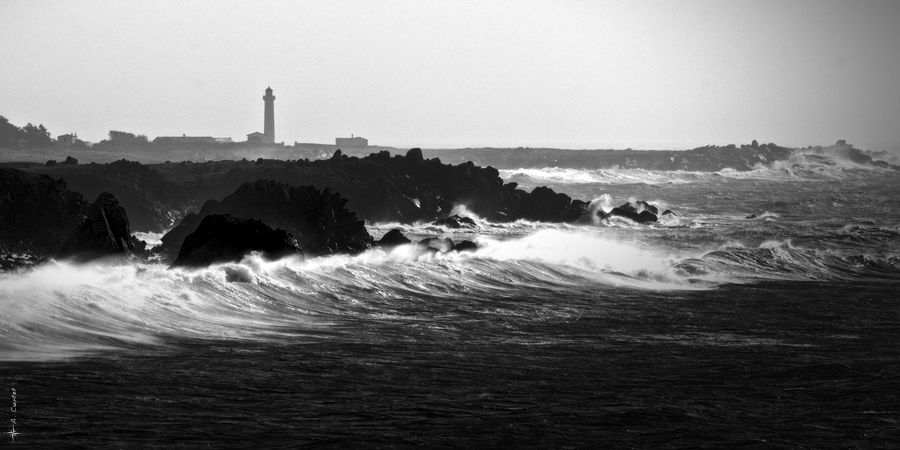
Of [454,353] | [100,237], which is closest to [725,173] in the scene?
[100,237]

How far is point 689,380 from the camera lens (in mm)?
17047

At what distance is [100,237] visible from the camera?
86.2ft

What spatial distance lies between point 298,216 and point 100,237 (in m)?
9.09

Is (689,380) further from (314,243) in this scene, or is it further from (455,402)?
(314,243)

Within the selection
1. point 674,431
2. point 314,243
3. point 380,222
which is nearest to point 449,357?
point 674,431

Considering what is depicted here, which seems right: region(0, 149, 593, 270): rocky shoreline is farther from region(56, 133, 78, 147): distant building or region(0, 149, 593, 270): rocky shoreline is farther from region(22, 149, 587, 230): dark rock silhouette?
region(56, 133, 78, 147): distant building

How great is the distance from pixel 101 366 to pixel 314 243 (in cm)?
1633

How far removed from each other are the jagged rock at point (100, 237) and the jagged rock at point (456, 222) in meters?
22.8

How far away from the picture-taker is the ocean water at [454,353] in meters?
13.9

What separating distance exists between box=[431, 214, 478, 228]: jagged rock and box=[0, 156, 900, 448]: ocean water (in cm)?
1425

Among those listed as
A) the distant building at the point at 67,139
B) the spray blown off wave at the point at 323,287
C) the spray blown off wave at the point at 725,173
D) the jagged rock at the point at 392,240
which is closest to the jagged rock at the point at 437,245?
the spray blown off wave at the point at 323,287

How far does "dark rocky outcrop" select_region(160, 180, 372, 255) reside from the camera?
3366 cm

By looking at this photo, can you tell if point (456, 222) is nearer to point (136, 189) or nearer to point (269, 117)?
point (136, 189)
